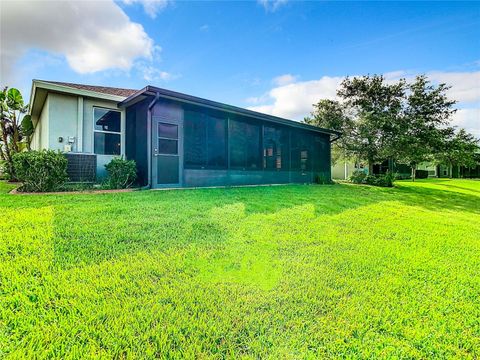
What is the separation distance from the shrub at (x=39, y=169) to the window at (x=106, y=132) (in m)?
1.93

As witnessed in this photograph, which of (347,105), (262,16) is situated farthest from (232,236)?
(347,105)

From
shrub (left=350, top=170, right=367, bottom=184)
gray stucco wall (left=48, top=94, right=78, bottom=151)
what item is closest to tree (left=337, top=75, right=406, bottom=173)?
shrub (left=350, top=170, right=367, bottom=184)

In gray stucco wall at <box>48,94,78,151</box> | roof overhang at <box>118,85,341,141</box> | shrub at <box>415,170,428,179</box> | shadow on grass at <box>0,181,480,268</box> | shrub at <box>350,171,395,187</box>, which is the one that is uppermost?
roof overhang at <box>118,85,341,141</box>

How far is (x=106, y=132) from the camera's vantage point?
26.9 ft

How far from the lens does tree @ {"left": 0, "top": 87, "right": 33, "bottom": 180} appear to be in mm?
9156

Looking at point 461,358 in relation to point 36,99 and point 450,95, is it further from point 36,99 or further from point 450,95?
point 450,95

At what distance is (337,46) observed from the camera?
1092 centimetres

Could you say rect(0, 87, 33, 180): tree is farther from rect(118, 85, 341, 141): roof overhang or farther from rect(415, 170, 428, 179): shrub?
rect(415, 170, 428, 179): shrub

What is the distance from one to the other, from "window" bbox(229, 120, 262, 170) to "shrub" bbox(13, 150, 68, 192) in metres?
5.30

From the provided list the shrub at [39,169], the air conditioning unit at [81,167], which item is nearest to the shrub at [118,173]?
the air conditioning unit at [81,167]

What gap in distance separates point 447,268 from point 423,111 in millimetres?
15312

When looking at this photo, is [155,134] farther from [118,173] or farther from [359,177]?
[359,177]

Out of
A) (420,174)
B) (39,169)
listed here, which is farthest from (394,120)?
(420,174)

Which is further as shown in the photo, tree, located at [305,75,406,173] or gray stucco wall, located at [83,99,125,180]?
tree, located at [305,75,406,173]
